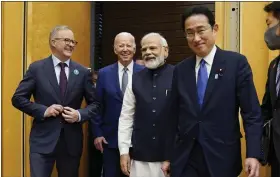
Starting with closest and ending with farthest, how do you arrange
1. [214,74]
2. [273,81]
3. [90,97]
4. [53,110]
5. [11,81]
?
[214,74] → [273,81] → [53,110] → [90,97] → [11,81]

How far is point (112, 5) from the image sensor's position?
6.33m

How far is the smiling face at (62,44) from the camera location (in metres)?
4.02

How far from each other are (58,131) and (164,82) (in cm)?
108

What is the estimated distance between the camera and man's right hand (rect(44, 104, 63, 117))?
380 centimetres

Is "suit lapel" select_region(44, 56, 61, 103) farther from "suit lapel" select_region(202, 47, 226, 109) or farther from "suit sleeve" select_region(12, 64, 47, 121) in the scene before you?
"suit lapel" select_region(202, 47, 226, 109)

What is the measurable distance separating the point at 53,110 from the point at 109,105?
2.22ft

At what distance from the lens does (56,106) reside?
381 cm

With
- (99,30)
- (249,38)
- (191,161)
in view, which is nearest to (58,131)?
(191,161)

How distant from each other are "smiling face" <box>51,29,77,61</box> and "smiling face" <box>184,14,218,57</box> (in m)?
1.56

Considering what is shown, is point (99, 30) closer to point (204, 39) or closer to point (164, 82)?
point (164, 82)

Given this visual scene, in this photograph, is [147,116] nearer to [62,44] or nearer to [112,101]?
[112,101]

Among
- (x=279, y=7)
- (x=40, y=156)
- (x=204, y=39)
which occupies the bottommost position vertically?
(x=40, y=156)

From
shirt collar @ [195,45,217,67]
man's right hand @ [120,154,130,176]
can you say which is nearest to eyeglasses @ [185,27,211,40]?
shirt collar @ [195,45,217,67]

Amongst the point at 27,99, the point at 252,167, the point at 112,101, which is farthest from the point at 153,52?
the point at 252,167
